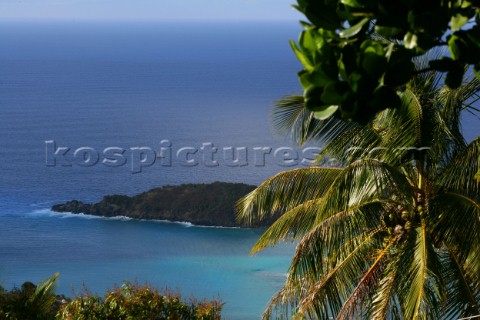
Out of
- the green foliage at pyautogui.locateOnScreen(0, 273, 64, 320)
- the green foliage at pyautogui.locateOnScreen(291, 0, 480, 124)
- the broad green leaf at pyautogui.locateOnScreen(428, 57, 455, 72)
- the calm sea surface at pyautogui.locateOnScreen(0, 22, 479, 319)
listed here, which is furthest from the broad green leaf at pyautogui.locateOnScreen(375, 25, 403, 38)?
the calm sea surface at pyautogui.locateOnScreen(0, 22, 479, 319)

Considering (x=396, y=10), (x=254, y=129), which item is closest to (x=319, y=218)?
(x=396, y=10)

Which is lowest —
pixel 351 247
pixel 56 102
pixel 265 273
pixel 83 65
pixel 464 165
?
pixel 265 273

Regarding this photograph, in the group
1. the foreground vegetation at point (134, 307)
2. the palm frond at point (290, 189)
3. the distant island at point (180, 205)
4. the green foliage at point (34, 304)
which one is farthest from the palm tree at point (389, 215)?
the distant island at point (180, 205)

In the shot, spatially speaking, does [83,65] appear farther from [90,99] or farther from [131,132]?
[131,132]

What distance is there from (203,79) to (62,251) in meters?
42.7

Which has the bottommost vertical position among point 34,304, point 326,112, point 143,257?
point 143,257

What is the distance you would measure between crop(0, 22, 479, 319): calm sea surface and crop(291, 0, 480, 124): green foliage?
535 inches

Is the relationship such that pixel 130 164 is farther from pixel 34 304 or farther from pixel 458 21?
pixel 458 21

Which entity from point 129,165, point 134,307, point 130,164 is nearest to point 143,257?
point 134,307

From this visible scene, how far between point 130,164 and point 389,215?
30.3 metres

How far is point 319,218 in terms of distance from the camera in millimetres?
6090

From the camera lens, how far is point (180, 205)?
25.9 m

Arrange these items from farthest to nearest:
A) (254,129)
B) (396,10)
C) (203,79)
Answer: (203,79) → (254,129) → (396,10)

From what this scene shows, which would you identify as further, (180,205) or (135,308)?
(180,205)
